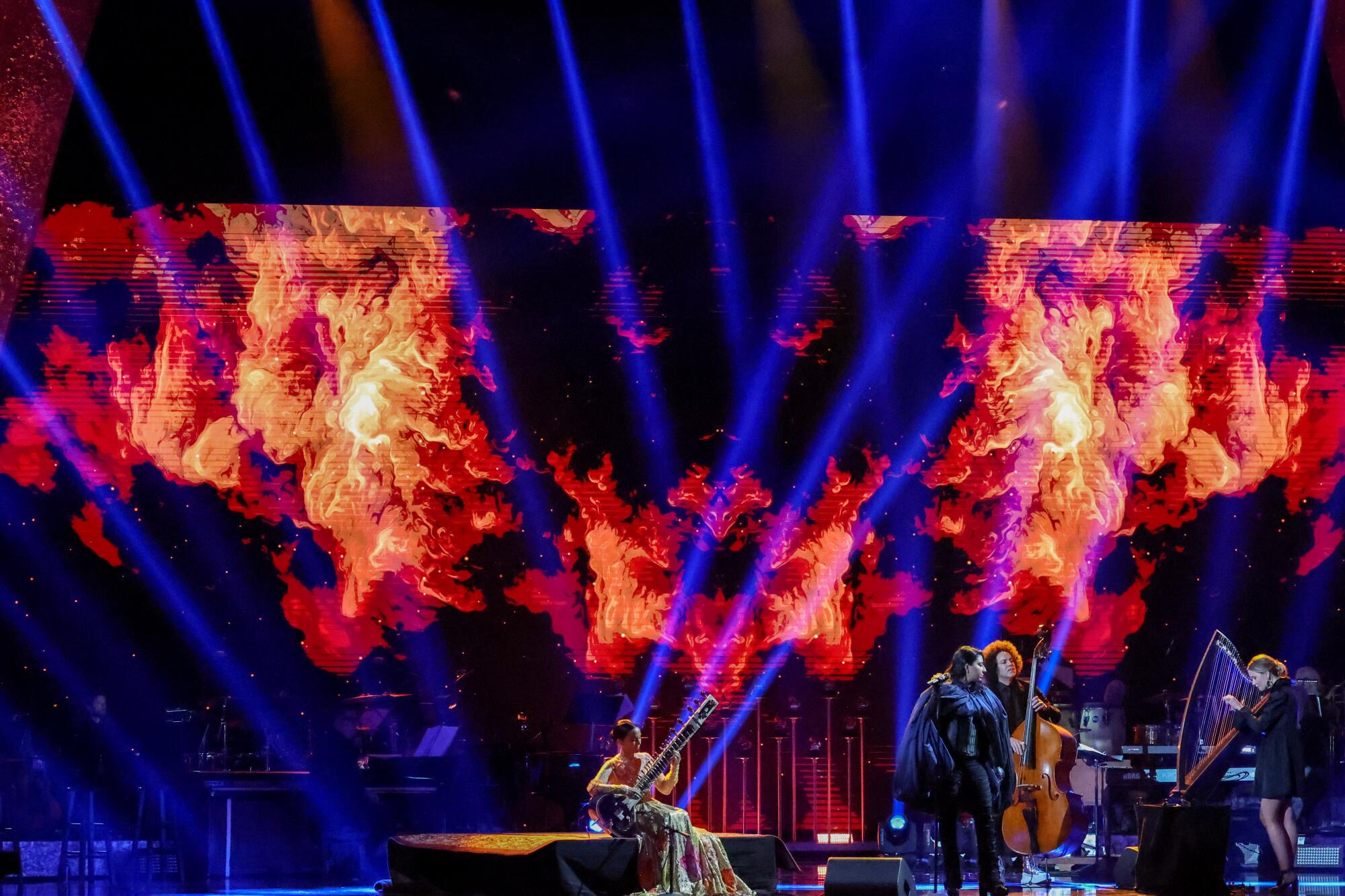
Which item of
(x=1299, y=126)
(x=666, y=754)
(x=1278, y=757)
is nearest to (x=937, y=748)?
(x=666, y=754)

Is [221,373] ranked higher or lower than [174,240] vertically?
lower

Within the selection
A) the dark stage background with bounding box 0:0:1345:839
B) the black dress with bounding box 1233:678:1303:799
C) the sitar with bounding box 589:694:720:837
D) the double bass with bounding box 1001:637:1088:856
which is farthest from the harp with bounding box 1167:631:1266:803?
the sitar with bounding box 589:694:720:837

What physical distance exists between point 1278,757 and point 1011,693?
1.42 m

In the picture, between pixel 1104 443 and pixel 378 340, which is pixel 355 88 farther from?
pixel 1104 443

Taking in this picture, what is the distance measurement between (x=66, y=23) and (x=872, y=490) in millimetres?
6321

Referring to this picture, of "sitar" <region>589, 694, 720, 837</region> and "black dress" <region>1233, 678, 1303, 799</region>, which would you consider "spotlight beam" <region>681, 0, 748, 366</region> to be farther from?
"black dress" <region>1233, 678, 1303, 799</region>

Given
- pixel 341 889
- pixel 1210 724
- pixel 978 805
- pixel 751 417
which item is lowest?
pixel 341 889

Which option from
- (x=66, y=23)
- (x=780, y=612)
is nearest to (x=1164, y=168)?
(x=780, y=612)

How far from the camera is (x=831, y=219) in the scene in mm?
10117

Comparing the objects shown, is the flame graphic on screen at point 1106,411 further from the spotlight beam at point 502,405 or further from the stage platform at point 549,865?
the stage platform at point 549,865

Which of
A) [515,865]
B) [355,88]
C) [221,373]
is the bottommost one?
[515,865]

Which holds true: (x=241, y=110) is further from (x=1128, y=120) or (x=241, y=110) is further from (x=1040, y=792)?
(x=1040, y=792)

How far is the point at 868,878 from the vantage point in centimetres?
646

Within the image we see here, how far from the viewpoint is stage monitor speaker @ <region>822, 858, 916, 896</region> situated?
21.0 ft
